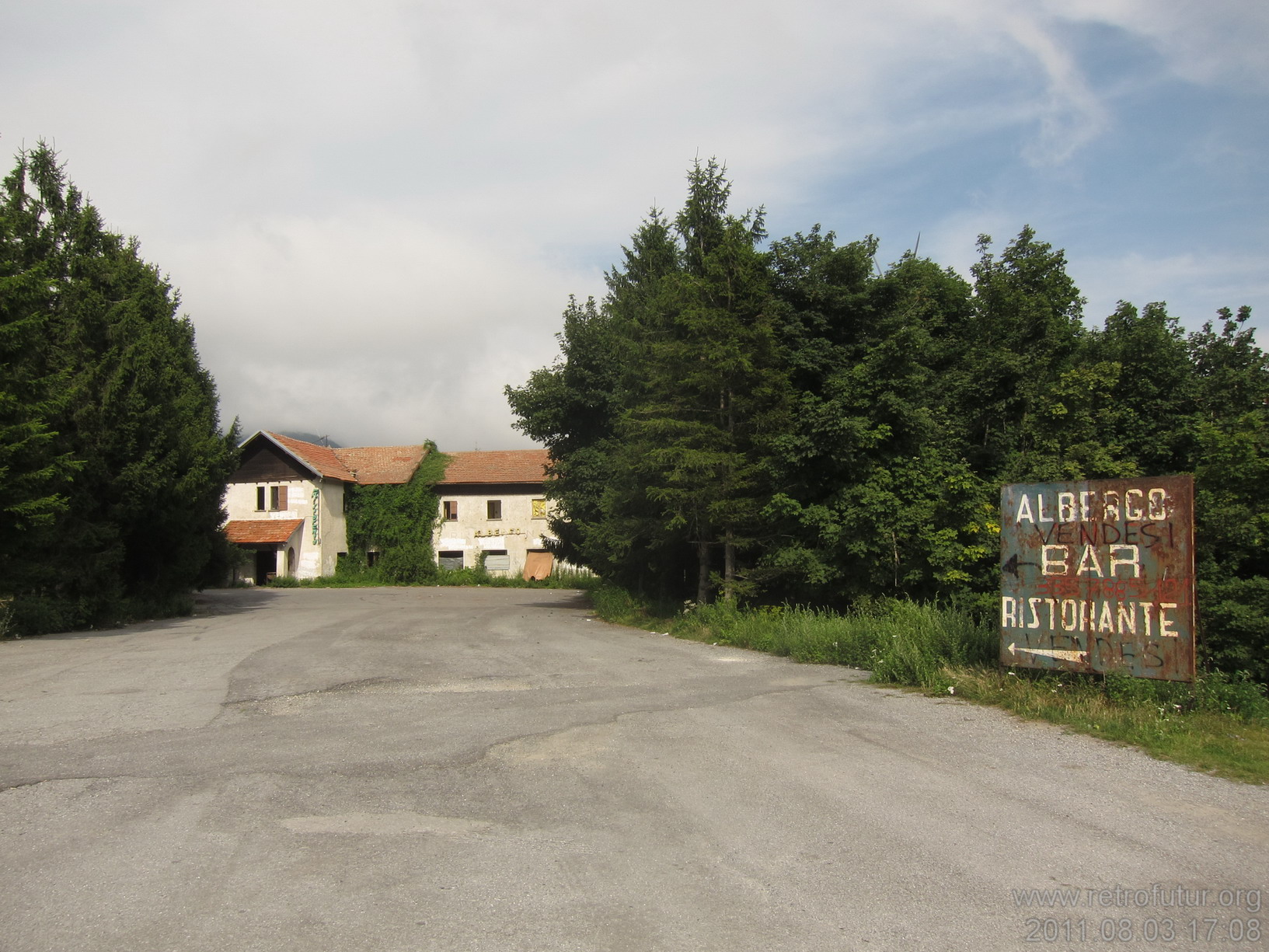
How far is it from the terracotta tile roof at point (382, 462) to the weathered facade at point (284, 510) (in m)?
1.90

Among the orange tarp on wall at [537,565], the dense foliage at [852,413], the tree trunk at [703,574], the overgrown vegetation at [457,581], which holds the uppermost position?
the dense foliage at [852,413]

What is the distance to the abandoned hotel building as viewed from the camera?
4522cm

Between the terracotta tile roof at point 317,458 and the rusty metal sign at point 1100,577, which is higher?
the terracotta tile roof at point 317,458

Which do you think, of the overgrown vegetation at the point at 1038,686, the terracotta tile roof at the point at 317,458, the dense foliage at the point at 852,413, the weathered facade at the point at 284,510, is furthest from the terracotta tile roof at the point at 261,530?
the overgrown vegetation at the point at 1038,686

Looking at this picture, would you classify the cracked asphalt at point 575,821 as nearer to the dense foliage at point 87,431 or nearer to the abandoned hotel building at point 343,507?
the dense foliage at point 87,431

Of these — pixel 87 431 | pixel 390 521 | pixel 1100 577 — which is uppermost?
pixel 87 431

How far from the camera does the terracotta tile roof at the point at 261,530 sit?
4416 cm

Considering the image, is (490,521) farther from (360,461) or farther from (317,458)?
(317,458)

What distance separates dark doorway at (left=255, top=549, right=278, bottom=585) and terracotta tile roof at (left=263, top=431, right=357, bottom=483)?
5.31 metres

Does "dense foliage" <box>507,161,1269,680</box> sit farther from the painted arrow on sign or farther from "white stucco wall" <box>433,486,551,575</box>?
"white stucco wall" <box>433,486,551,575</box>

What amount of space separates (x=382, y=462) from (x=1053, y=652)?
153 ft

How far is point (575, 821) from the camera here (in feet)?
17.2

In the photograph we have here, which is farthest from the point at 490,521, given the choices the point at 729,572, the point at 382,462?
the point at 729,572

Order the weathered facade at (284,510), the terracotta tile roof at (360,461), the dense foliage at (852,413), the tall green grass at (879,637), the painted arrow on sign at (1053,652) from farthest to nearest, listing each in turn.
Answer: the terracotta tile roof at (360,461), the weathered facade at (284,510), the dense foliage at (852,413), the tall green grass at (879,637), the painted arrow on sign at (1053,652)
